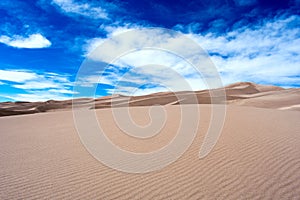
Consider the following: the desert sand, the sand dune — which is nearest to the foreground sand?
the desert sand

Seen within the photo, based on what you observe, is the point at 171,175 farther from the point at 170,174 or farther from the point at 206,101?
the point at 206,101

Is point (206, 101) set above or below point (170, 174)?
above

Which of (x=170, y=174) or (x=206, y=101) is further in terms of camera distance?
(x=206, y=101)

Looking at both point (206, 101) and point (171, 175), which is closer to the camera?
point (171, 175)

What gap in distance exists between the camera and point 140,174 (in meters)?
4.00

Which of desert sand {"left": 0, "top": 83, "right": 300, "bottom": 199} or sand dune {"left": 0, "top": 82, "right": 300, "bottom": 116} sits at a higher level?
sand dune {"left": 0, "top": 82, "right": 300, "bottom": 116}

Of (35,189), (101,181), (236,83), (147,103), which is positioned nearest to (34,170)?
(35,189)

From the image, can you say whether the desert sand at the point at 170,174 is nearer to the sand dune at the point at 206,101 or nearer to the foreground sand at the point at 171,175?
the foreground sand at the point at 171,175

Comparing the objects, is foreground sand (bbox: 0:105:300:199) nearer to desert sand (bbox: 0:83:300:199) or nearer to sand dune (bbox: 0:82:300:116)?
desert sand (bbox: 0:83:300:199)

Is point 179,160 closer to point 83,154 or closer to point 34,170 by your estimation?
point 83,154

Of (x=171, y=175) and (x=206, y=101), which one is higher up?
(x=206, y=101)

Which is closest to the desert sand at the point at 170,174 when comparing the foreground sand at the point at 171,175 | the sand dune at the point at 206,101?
the foreground sand at the point at 171,175

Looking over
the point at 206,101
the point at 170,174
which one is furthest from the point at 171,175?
the point at 206,101

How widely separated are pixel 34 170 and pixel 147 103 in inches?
936
